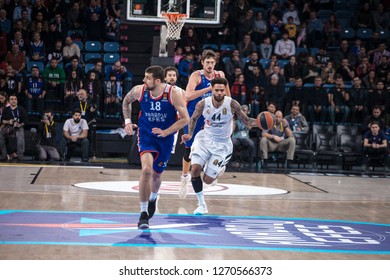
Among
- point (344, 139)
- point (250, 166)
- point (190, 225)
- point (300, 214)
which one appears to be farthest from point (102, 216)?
point (344, 139)

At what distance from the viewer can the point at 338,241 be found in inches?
326

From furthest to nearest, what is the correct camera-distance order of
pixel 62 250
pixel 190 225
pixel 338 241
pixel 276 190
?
pixel 276 190
pixel 190 225
pixel 338 241
pixel 62 250

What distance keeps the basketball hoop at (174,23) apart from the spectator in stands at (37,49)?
5.53 meters

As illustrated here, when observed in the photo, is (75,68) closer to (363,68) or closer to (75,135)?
(75,135)

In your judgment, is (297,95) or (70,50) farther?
(70,50)

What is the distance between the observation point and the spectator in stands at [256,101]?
729 inches

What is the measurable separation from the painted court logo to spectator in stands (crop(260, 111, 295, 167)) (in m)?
7.67

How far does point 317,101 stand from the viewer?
746 inches

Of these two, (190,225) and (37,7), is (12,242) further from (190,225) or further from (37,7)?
(37,7)

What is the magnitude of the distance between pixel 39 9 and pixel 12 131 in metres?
5.01

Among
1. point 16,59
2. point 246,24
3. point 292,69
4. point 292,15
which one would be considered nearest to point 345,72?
point 292,69

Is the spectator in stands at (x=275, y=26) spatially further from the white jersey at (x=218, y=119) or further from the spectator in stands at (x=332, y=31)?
the white jersey at (x=218, y=119)

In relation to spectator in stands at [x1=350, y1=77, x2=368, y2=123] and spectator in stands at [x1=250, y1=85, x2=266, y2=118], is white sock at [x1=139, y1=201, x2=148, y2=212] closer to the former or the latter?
spectator in stands at [x1=250, y1=85, x2=266, y2=118]

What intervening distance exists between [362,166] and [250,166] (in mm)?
3059
